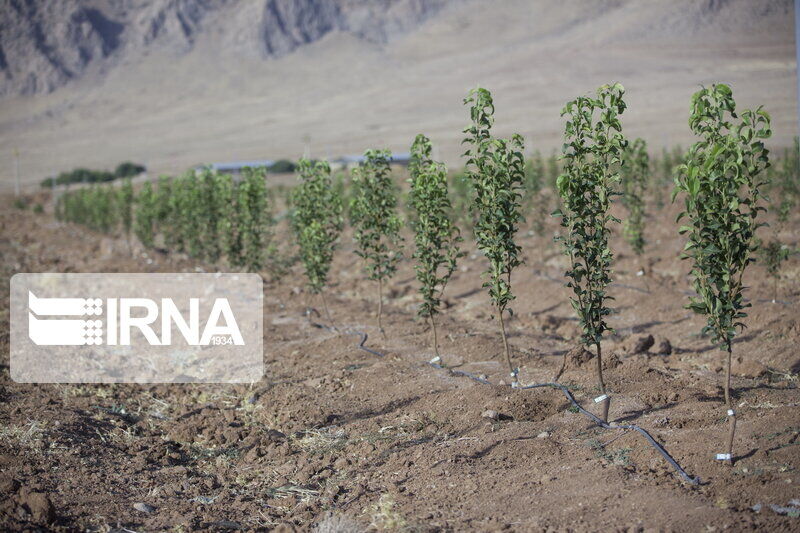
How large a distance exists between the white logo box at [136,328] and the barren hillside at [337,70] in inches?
1931

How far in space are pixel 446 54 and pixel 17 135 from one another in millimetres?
66901

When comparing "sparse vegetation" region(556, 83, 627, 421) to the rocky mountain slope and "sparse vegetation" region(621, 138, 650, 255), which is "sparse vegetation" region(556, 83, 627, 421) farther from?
the rocky mountain slope

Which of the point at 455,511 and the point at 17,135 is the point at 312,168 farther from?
the point at 17,135

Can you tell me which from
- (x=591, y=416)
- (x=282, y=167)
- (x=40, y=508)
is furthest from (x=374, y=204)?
(x=282, y=167)

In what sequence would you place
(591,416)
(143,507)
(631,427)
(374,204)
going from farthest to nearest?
(374,204)
(591,416)
(631,427)
(143,507)

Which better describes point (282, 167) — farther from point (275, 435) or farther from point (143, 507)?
point (143, 507)

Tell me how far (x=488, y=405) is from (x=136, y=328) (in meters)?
8.36

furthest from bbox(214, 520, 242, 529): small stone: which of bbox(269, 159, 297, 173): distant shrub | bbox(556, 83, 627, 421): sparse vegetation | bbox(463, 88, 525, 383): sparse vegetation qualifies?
bbox(269, 159, 297, 173): distant shrub

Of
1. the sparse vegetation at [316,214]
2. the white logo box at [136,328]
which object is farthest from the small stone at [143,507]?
the sparse vegetation at [316,214]

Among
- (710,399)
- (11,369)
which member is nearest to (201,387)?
(11,369)

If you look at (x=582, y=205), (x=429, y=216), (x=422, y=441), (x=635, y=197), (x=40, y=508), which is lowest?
(x=422, y=441)

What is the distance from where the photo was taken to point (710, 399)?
8547mm

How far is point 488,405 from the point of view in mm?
8766

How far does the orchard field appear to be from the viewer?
6473 millimetres
